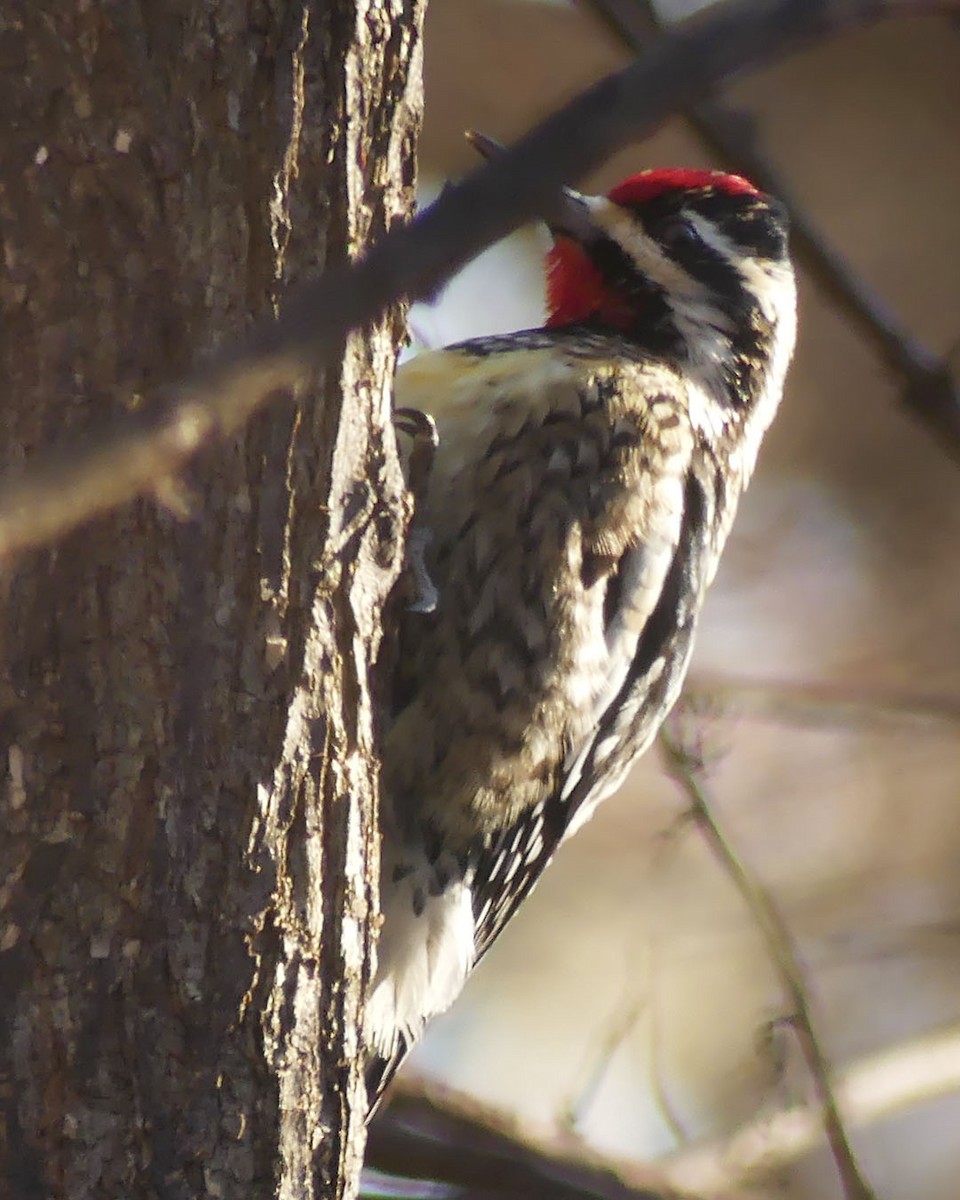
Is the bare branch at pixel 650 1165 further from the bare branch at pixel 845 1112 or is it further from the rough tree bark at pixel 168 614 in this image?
the rough tree bark at pixel 168 614

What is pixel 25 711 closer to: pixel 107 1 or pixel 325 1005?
pixel 325 1005

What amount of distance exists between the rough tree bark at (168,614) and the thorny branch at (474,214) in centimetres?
88

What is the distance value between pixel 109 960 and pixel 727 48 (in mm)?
1252

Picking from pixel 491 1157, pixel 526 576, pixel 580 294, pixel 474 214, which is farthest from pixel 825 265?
pixel 474 214

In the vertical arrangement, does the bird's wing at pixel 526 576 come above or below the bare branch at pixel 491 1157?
above

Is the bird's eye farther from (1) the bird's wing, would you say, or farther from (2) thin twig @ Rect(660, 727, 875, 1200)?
(2) thin twig @ Rect(660, 727, 875, 1200)

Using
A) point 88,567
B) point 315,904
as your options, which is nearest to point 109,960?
point 315,904

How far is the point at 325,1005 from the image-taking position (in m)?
1.92

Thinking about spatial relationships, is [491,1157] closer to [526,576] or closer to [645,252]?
[526,576]

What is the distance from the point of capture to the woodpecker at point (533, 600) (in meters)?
2.58

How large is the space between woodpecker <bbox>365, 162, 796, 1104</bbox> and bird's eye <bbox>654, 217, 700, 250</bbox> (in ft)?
0.52

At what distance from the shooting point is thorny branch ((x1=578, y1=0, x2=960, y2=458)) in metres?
2.42

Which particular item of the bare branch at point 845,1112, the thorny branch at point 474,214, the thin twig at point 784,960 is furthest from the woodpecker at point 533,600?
the thorny branch at point 474,214

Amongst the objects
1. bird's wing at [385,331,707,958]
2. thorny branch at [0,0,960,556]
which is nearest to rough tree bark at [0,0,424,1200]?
bird's wing at [385,331,707,958]
